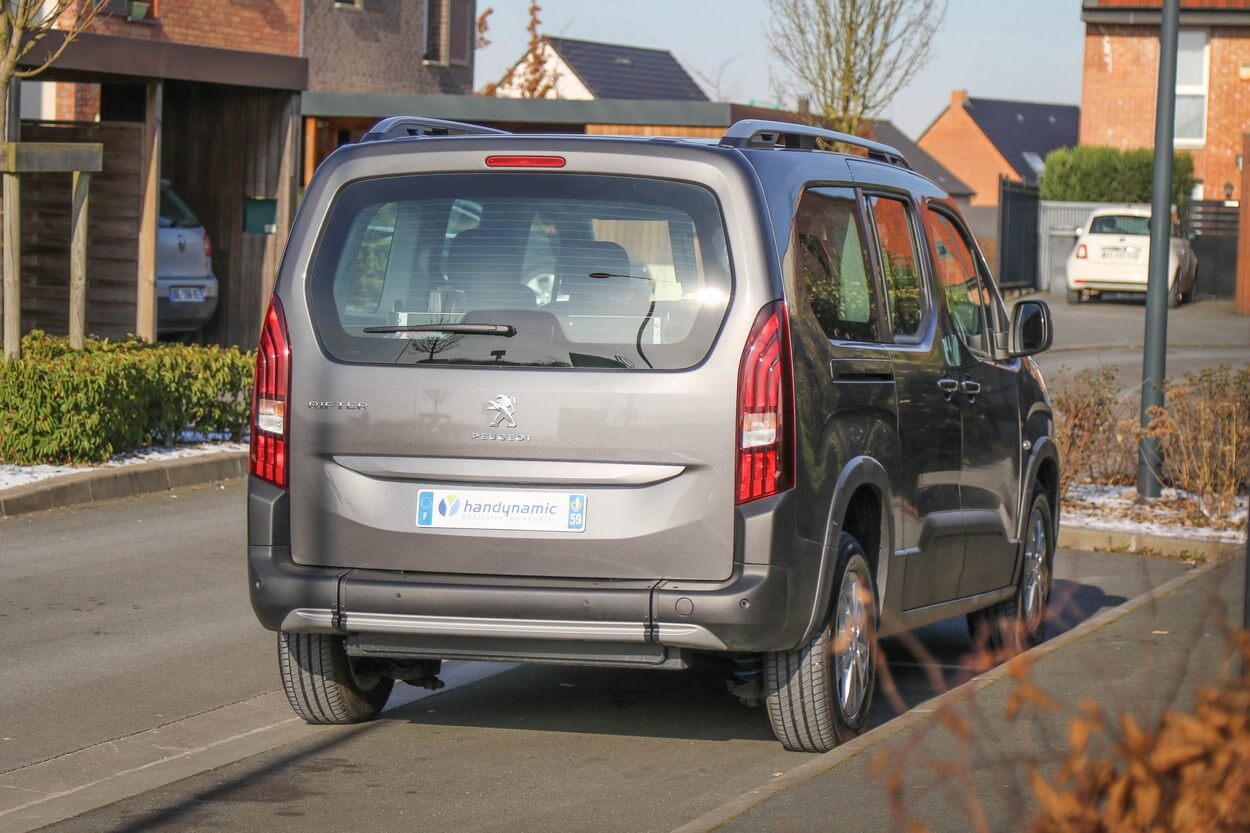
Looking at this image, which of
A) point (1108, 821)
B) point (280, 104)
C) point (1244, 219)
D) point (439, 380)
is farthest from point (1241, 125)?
point (1108, 821)

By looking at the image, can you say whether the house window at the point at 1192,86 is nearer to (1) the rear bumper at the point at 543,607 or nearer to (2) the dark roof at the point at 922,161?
(2) the dark roof at the point at 922,161

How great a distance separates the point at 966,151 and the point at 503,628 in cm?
9760

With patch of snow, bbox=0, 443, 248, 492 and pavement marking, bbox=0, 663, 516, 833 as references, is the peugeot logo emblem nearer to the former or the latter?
pavement marking, bbox=0, 663, 516, 833

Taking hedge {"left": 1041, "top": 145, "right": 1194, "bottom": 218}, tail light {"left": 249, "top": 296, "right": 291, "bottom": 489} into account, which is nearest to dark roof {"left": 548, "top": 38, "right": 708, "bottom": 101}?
hedge {"left": 1041, "top": 145, "right": 1194, "bottom": 218}

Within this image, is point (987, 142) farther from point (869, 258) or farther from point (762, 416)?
point (762, 416)

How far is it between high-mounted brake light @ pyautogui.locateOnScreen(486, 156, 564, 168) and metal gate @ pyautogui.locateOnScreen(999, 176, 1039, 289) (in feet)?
105

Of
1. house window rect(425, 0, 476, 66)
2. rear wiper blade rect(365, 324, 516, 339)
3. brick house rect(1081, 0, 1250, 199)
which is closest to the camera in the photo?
rear wiper blade rect(365, 324, 516, 339)

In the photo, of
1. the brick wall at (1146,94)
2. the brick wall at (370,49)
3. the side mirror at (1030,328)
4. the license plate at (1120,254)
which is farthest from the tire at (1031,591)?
the brick wall at (1146,94)

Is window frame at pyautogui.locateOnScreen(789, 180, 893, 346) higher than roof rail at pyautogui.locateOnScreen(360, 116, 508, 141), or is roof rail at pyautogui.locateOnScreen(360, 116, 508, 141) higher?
roof rail at pyautogui.locateOnScreen(360, 116, 508, 141)

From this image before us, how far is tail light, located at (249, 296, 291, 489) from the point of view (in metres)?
6.36

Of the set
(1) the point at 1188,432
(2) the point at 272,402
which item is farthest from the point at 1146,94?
(2) the point at 272,402

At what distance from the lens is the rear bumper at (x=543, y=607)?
5.97m

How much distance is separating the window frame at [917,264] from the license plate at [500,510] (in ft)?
5.13

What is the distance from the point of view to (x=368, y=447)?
6.25m
